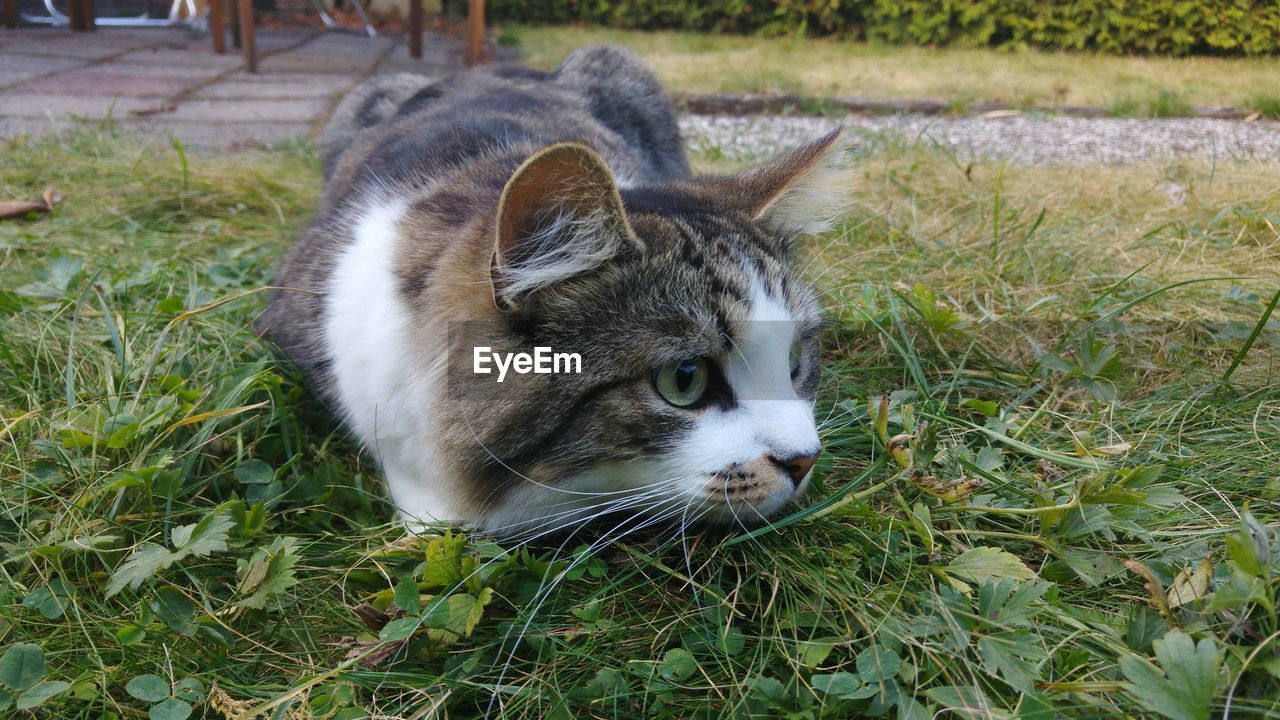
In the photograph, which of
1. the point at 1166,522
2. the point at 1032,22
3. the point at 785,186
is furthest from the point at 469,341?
the point at 1032,22

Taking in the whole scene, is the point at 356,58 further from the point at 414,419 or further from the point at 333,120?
the point at 414,419

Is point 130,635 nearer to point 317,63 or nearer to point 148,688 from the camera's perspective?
point 148,688

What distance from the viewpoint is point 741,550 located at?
56.9 inches

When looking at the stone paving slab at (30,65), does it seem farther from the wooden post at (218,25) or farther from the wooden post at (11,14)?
the wooden post at (218,25)

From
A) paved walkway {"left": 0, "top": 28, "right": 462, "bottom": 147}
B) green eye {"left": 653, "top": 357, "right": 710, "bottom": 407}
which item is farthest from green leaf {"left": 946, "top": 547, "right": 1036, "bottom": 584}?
paved walkway {"left": 0, "top": 28, "right": 462, "bottom": 147}

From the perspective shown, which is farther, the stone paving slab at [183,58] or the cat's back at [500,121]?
the stone paving slab at [183,58]

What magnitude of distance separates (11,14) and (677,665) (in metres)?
5.88

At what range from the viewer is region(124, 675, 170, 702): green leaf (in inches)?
46.6

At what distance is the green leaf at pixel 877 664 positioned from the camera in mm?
1146

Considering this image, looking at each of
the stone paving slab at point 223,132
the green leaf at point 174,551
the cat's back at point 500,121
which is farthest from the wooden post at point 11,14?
the green leaf at point 174,551

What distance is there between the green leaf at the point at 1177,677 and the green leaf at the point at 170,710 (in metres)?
1.32

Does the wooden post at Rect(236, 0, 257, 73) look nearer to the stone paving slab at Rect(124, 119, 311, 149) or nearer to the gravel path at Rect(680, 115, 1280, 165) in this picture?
the stone paving slab at Rect(124, 119, 311, 149)

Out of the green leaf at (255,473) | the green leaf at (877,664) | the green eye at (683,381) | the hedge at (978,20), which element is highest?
the hedge at (978,20)

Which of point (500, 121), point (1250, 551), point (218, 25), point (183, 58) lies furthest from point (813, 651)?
point (218, 25)
